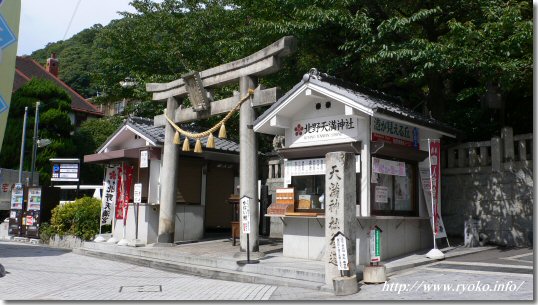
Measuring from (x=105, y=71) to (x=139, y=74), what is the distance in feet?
10.1

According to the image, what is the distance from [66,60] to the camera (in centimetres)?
4491

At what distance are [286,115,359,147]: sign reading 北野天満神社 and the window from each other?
4.32 ft

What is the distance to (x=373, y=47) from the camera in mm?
14688

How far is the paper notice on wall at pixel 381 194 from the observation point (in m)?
11.9

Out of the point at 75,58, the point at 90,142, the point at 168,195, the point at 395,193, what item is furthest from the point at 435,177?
the point at 75,58

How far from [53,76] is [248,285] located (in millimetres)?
40337

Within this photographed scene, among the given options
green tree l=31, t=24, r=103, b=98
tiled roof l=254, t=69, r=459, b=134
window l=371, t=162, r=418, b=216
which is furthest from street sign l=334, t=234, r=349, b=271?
green tree l=31, t=24, r=103, b=98

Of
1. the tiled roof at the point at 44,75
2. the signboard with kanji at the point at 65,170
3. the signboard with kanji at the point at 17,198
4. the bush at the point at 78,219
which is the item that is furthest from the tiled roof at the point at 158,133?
the tiled roof at the point at 44,75

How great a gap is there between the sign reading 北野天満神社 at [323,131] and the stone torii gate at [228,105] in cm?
116

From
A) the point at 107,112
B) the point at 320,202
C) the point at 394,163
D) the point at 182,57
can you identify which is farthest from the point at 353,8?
the point at 107,112

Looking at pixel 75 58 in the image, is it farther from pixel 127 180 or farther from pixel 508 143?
pixel 508 143

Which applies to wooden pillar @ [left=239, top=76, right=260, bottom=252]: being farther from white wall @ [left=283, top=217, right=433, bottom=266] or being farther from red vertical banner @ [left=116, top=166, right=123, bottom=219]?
red vertical banner @ [left=116, top=166, right=123, bottom=219]

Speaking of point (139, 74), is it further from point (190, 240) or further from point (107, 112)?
point (107, 112)

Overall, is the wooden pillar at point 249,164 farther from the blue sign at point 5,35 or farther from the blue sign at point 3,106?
the blue sign at point 5,35
